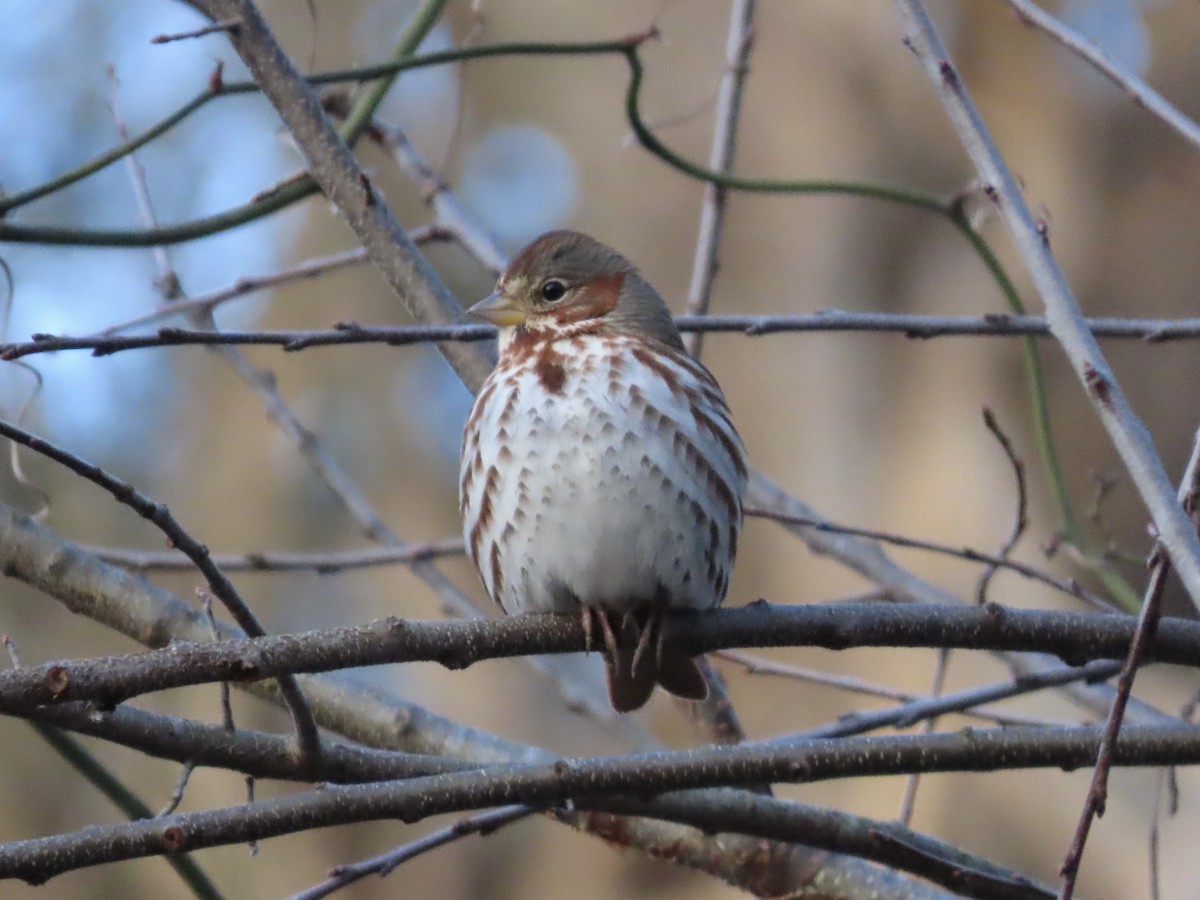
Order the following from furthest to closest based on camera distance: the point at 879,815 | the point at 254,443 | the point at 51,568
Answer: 1. the point at 254,443
2. the point at 879,815
3. the point at 51,568

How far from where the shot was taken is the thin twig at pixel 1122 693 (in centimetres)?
198

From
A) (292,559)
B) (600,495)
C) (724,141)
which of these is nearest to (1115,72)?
(724,141)

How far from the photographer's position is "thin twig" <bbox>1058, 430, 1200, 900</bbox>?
6.50 ft

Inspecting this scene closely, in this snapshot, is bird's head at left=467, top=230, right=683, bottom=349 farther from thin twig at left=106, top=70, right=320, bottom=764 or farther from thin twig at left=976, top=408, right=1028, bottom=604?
thin twig at left=106, top=70, right=320, bottom=764

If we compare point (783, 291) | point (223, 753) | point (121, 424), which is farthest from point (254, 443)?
point (223, 753)

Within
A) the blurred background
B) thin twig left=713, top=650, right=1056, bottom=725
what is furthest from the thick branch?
the blurred background

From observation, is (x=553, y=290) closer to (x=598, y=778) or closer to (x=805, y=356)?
(x=598, y=778)

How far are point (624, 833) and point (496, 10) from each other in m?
9.21

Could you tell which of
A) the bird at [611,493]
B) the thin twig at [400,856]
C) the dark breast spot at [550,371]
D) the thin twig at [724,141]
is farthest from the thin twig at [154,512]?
the thin twig at [724,141]

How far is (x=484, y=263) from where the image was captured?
4129mm

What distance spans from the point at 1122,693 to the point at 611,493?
125 centimetres

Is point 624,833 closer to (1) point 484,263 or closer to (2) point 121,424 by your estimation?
(1) point 484,263

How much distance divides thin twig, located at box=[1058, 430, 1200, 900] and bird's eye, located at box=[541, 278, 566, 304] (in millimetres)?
1761

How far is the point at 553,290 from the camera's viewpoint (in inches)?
145
